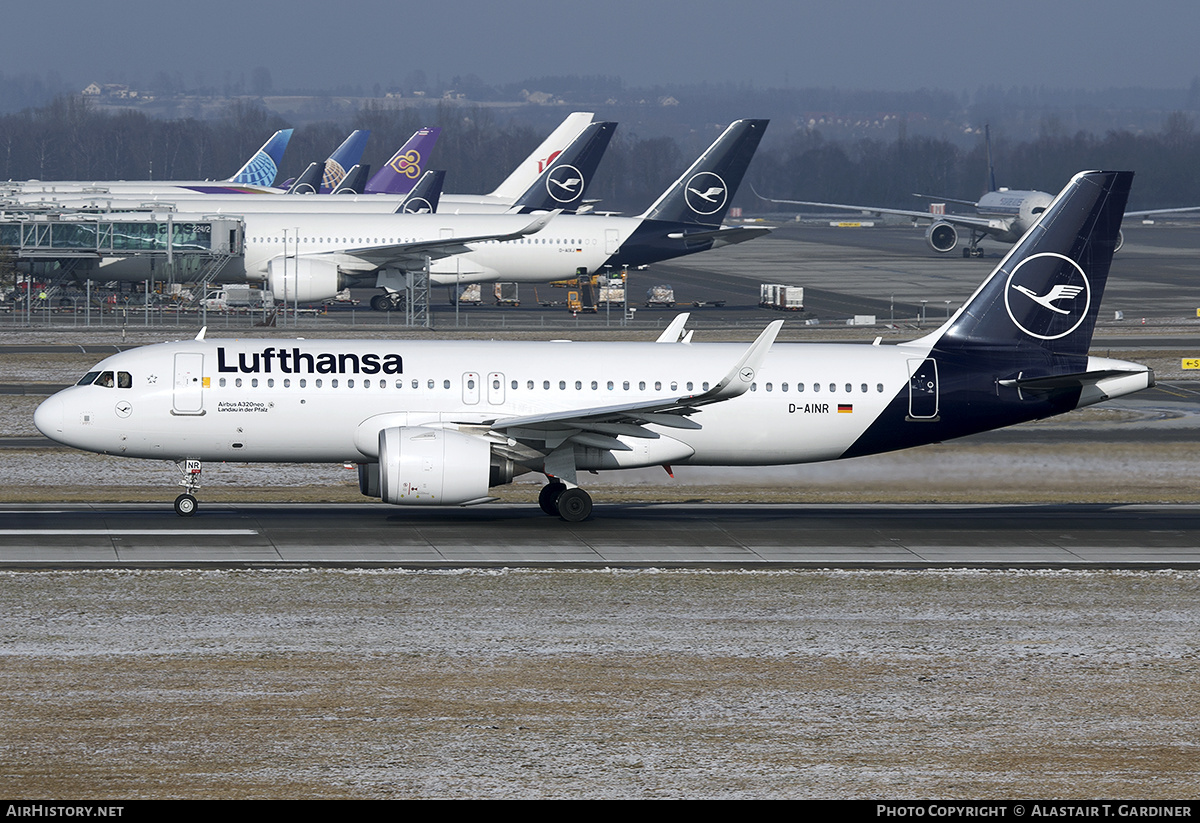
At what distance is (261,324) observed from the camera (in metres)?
84.9

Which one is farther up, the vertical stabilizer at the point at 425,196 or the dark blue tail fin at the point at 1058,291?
the dark blue tail fin at the point at 1058,291

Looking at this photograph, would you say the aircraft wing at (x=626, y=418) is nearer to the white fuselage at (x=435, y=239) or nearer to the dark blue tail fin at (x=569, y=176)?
the white fuselage at (x=435, y=239)

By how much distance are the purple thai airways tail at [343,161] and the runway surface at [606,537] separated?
14951 cm

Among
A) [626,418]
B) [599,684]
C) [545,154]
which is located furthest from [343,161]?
[599,684]

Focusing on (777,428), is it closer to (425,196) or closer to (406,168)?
(425,196)

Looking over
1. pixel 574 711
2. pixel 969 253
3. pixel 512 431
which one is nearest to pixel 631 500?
pixel 512 431

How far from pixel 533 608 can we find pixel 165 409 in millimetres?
12381

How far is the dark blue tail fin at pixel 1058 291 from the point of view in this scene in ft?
130

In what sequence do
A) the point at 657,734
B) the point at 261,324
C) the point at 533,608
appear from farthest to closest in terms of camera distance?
the point at 261,324
the point at 533,608
the point at 657,734

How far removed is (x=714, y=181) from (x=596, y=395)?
6019cm

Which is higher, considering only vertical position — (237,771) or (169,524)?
(237,771)

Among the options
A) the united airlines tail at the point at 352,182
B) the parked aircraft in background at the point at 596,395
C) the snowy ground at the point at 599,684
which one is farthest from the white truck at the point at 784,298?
the united airlines tail at the point at 352,182
